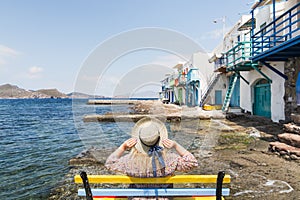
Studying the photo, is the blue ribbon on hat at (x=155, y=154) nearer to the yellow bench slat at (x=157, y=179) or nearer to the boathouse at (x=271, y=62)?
the yellow bench slat at (x=157, y=179)

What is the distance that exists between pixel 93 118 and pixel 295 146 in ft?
54.4

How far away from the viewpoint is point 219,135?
35.0ft

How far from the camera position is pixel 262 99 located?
14125 mm

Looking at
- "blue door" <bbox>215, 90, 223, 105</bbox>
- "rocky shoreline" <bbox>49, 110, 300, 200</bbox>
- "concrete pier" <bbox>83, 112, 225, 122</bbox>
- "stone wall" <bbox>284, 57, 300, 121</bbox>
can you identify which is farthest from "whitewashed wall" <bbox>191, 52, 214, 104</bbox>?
"rocky shoreline" <bbox>49, 110, 300, 200</bbox>

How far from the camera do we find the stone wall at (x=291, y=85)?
1033 cm

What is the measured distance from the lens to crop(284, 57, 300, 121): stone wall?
33.9 ft

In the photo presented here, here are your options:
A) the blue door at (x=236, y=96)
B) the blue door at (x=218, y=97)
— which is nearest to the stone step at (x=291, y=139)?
the blue door at (x=236, y=96)

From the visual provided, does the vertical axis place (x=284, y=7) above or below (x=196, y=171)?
above

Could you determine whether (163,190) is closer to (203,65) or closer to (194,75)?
(194,75)

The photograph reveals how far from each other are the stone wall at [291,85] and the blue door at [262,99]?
2.24m

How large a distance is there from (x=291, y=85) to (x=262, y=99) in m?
3.56

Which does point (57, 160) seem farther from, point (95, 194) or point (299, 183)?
point (299, 183)

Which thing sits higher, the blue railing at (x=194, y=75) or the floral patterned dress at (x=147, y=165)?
the blue railing at (x=194, y=75)

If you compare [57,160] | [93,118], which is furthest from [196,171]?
[93,118]
